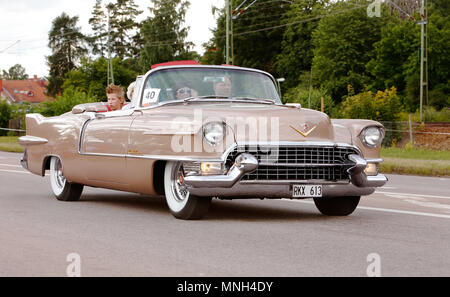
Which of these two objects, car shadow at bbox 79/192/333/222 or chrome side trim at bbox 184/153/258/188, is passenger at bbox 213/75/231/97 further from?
chrome side trim at bbox 184/153/258/188

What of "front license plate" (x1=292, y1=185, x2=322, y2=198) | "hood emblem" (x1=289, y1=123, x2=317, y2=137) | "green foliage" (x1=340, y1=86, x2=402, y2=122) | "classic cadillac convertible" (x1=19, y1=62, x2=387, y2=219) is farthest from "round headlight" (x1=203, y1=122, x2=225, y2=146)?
"green foliage" (x1=340, y1=86, x2=402, y2=122)

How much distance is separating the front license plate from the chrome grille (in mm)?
98

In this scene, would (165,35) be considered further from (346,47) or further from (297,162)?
(297,162)

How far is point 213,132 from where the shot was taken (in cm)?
803

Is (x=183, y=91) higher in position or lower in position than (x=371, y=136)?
higher

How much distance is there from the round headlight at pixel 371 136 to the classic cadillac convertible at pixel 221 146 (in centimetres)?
1

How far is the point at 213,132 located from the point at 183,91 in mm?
1579

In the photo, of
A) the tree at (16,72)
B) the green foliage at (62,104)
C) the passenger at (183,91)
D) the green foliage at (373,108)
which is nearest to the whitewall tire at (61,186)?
the passenger at (183,91)

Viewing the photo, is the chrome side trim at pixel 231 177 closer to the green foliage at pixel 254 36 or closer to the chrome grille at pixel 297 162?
the chrome grille at pixel 297 162

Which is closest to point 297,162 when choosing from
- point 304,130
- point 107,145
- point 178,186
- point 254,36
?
point 304,130
